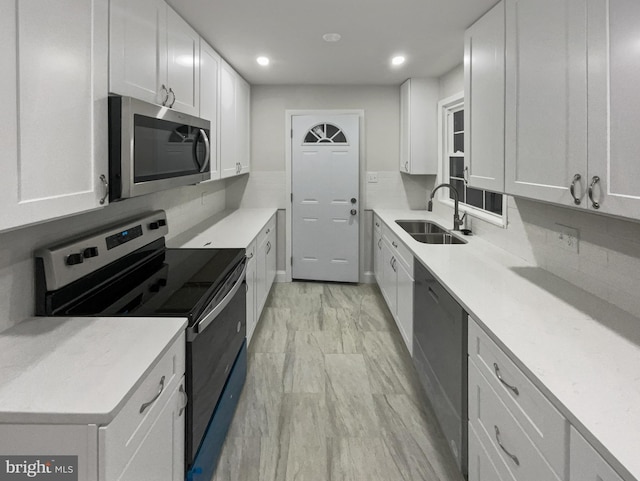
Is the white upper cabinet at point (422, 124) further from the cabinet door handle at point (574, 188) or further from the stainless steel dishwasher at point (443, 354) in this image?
the cabinet door handle at point (574, 188)

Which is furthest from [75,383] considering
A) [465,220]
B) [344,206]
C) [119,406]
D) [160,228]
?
[344,206]

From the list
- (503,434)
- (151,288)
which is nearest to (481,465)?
(503,434)

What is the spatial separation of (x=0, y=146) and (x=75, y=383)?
0.62 m

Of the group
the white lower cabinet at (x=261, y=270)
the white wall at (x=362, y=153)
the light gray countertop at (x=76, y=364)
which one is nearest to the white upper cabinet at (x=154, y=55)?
the light gray countertop at (x=76, y=364)

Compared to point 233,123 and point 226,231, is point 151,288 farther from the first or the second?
point 233,123

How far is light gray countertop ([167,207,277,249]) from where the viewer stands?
3074 mm

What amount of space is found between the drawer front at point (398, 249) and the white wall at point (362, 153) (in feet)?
3.13

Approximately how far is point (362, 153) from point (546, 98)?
136 inches

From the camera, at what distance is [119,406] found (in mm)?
1062

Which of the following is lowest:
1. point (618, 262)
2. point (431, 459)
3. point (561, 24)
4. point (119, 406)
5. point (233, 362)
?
point (431, 459)

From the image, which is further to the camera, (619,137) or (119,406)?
(619,137)

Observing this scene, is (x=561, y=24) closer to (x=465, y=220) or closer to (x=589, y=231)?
(x=589, y=231)

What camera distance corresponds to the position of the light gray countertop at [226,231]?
3074mm

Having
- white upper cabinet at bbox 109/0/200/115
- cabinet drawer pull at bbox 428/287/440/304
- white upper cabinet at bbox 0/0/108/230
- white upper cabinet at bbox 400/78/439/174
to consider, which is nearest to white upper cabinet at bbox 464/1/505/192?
cabinet drawer pull at bbox 428/287/440/304
